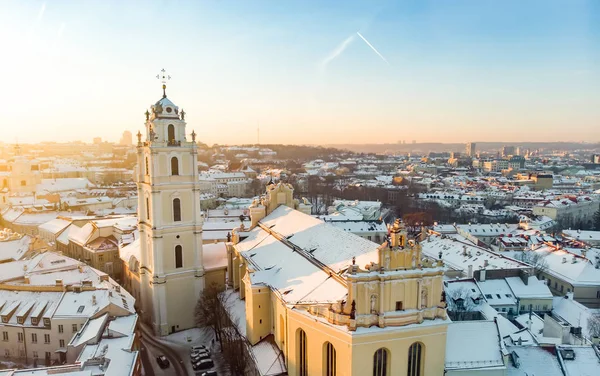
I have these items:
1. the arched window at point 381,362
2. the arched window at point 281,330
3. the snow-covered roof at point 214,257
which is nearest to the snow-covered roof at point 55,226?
the snow-covered roof at point 214,257

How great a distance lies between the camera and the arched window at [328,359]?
23734 millimetres

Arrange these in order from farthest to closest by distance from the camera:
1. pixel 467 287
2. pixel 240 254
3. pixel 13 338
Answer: pixel 467 287 → pixel 240 254 → pixel 13 338

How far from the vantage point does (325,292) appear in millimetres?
25578

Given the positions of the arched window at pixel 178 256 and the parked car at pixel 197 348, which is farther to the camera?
the arched window at pixel 178 256

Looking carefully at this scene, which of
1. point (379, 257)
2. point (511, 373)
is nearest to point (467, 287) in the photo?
point (511, 373)

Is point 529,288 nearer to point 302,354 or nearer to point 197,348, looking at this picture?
point 302,354

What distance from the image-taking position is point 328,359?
24.0 meters

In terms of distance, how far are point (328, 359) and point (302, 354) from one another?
2.34m

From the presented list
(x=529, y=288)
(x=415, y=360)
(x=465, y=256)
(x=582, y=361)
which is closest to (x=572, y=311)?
(x=529, y=288)

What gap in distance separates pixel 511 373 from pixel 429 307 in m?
8.24

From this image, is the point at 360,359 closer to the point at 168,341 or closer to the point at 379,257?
the point at 379,257

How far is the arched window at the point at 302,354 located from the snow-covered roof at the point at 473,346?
322 inches

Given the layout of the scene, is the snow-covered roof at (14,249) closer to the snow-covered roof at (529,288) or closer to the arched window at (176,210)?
the arched window at (176,210)

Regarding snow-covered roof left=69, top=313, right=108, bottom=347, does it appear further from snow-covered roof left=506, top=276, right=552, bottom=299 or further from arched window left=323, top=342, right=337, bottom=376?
snow-covered roof left=506, top=276, right=552, bottom=299
